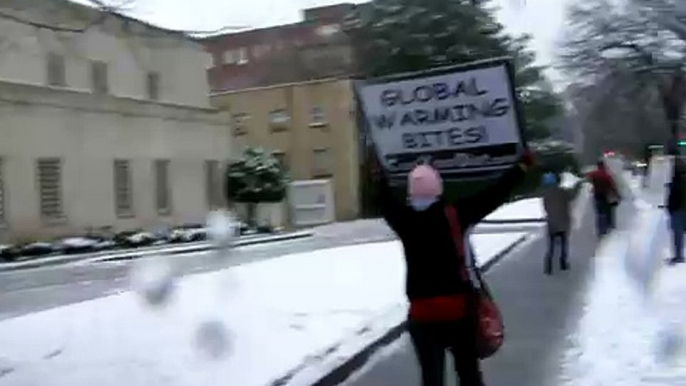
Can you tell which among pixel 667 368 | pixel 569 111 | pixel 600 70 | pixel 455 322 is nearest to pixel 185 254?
pixel 600 70

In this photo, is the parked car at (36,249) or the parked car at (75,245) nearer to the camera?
the parked car at (36,249)

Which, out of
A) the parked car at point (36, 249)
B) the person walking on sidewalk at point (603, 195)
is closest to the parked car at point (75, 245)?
the parked car at point (36, 249)

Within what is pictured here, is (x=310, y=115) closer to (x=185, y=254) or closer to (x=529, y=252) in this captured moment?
(x=185, y=254)

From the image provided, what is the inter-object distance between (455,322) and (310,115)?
2018 inches

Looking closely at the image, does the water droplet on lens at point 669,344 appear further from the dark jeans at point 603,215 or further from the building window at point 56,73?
the building window at point 56,73

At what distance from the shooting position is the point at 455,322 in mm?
6375

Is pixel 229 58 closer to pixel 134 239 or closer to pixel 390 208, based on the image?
pixel 134 239

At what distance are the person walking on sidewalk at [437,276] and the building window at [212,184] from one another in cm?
3911

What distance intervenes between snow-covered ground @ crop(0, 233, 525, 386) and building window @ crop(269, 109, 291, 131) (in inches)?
1564

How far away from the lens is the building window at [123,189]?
39312mm

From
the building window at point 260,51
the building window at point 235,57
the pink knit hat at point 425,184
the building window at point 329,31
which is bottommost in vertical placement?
the pink knit hat at point 425,184

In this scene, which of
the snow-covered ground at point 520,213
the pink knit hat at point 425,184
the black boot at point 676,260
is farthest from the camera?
the snow-covered ground at point 520,213

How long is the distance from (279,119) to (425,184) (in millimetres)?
52533

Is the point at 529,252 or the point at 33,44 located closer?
the point at 33,44
